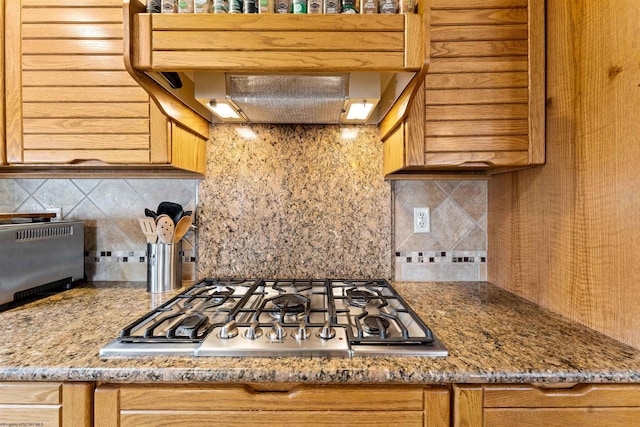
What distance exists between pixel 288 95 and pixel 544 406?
1.06 m

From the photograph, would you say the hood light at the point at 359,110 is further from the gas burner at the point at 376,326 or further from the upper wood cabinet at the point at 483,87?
the gas burner at the point at 376,326

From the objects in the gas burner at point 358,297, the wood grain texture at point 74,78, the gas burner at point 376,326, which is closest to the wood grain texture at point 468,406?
the gas burner at point 376,326

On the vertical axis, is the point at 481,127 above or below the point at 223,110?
below

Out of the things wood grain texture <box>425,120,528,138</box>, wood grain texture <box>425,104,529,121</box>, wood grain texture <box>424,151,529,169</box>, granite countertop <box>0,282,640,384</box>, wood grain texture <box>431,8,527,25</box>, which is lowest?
granite countertop <box>0,282,640,384</box>

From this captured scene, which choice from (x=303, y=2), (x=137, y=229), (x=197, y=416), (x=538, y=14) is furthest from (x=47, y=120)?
(x=538, y=14)

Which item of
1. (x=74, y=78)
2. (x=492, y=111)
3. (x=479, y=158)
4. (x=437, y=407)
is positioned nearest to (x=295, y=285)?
(x=437, y=407)

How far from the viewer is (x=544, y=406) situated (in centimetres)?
74

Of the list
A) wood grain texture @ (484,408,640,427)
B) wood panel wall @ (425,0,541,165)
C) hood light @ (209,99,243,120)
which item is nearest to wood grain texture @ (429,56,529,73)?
wood panel wall @ (425,0,541,165)

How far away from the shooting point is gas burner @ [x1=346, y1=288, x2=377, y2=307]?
1111 millimetres

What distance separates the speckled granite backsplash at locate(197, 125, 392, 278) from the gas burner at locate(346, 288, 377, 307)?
24cm

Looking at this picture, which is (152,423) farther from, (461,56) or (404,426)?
(461,56)

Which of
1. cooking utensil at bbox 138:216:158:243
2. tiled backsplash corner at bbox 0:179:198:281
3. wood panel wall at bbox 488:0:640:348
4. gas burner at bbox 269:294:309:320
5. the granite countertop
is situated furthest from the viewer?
tiled backsplash corner at bbox 0:179:198:281

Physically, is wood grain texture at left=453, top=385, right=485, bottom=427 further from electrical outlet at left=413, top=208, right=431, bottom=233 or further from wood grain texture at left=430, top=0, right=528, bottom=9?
wood grain texture at left=430, top=0, right=528, bottom=9

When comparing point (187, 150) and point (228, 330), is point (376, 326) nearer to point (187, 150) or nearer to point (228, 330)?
point (228, 330)
